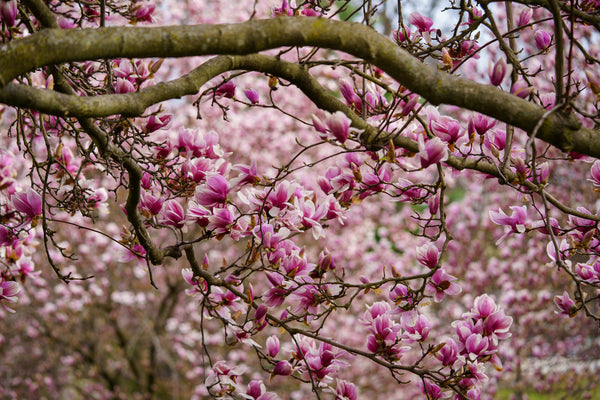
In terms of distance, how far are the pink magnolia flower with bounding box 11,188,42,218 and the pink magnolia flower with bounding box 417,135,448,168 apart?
148 cm

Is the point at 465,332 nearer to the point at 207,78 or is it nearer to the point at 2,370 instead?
the point at 207,78

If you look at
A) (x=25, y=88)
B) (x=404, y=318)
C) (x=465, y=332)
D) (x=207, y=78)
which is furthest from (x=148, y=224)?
(x=465, y=332)

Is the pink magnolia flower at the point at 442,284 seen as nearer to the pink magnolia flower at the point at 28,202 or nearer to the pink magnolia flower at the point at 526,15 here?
the pink magnolia flower at the point at 526,15

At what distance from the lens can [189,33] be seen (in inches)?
51.6

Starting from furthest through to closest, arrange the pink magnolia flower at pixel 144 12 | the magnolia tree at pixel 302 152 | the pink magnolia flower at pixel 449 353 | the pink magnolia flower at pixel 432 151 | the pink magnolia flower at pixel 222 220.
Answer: the pink magnolia flower at pixel 144 12 → the pink magnolia flower at pixel 449 353 → the pink magnolia flower at pixel 222 220 → the pink magnolia flower at pixel 432 151 → the magnolia tree at pixel 302 152

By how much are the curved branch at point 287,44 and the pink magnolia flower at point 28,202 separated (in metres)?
0.93

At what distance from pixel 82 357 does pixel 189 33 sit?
604cm

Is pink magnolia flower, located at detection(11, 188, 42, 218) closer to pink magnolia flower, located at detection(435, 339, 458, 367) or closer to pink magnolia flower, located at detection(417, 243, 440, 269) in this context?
pink magnolia flower, located at detection(417, 243, 440, 269)

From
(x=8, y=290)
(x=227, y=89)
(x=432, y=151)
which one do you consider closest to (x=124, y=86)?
(x=227, y=89)

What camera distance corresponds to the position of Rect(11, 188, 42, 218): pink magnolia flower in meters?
2.03

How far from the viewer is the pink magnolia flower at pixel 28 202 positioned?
2.03 m

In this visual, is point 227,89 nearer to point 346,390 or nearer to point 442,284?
point 442,284

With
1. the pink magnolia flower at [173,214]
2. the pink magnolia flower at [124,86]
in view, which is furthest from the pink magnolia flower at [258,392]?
the pink magnolia flower at [124,86]

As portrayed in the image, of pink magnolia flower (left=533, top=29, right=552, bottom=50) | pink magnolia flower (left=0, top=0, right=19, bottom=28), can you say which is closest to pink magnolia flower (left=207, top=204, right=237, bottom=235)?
pink magnolia flower (left=0, top=0, right=19, bottom=28)
